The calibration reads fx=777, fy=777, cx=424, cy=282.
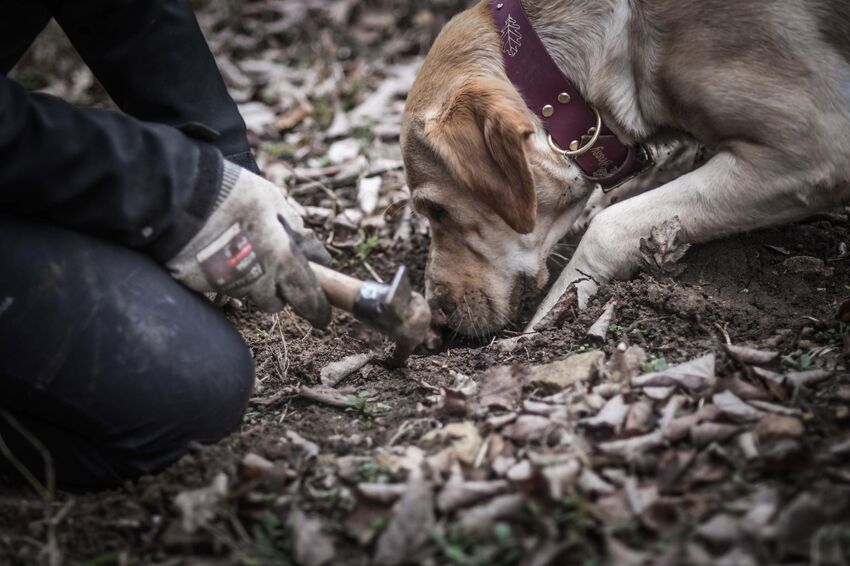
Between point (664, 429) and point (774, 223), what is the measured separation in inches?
58.6

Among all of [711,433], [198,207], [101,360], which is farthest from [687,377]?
[101,360]

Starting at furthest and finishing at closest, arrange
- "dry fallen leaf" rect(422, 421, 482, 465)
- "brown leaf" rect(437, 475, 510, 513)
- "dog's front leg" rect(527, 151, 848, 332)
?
1. "dog's front leg" rect(527, 151, 848, 332)
2. "dry fallen leaf" rect(422, 421, 482, 465)
3. "brown leaf" rect(437, 475, 510, 513)

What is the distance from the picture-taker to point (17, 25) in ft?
9.14

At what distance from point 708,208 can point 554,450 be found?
1.53 m

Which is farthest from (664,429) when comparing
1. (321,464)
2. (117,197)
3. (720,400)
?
(117,197)

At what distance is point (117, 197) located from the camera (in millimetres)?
2316

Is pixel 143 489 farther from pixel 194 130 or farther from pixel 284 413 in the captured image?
pixel 194 130

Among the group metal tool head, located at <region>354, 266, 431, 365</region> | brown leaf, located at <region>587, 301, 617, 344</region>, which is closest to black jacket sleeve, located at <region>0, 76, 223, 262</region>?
metal tool head, located at <region>354, 266, 431, 365</region>

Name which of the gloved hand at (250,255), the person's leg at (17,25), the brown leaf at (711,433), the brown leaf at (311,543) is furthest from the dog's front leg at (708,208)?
the person's leg at (17,25)

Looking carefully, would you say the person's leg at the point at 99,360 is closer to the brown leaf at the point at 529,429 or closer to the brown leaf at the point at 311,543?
the brown leaf at the point at 311,543

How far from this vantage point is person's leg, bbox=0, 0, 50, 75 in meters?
2.72

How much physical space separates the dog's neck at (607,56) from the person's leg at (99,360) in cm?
189

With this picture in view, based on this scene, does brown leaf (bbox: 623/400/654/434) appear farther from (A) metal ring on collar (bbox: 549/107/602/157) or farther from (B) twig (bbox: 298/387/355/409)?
(A) metal ring on collar (bbox: 549/107/602/157)

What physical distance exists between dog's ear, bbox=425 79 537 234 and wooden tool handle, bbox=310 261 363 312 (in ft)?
2.84
